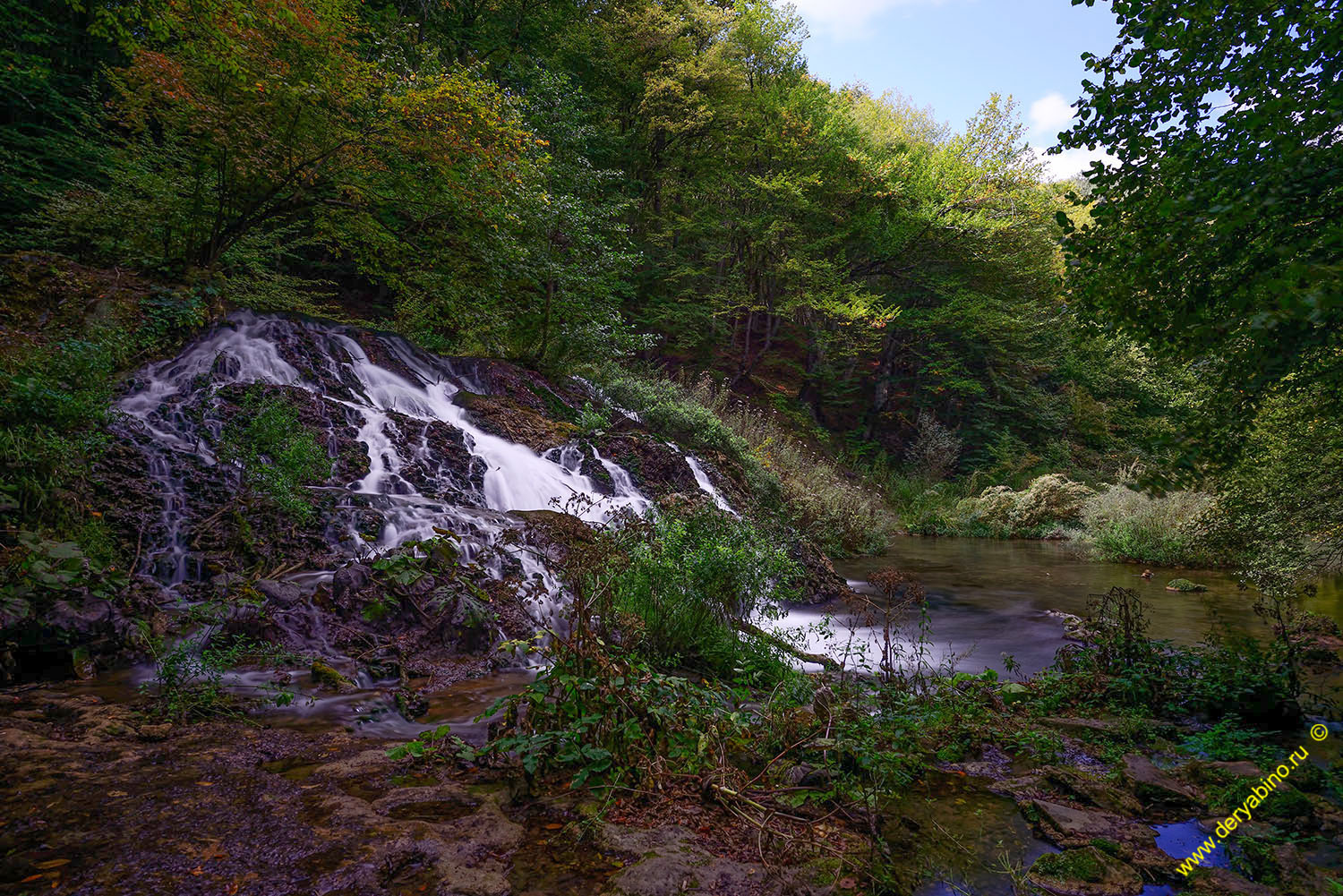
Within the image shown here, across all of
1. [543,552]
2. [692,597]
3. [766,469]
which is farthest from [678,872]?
[766,469]

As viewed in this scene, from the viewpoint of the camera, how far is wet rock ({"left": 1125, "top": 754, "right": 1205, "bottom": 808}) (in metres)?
3.13

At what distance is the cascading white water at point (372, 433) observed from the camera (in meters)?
6.15

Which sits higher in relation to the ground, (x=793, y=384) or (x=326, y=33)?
(x=326, y=33)

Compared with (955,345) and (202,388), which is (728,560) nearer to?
(202,388)

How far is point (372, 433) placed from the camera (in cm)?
849

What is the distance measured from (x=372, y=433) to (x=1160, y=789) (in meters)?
9.01

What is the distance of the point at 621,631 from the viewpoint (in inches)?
180

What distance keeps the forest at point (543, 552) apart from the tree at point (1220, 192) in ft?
0.13

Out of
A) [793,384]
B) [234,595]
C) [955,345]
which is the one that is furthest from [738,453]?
[955,345]

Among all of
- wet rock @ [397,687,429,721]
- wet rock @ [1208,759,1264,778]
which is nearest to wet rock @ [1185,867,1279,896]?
wet rock @ [1208,759,1264,778]

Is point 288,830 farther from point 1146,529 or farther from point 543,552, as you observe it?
point 1146,529

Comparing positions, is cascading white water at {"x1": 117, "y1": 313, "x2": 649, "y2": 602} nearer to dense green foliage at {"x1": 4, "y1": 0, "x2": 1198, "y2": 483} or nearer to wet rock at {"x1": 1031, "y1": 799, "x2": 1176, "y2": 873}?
dense green foliage at {"x1": 4, "y1": 0, "x2": 1198, "y2": 483}

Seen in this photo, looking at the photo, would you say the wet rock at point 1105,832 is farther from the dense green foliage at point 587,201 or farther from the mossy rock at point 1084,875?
the dense green foliage at point 587,201

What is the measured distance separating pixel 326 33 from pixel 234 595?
8.90 m
